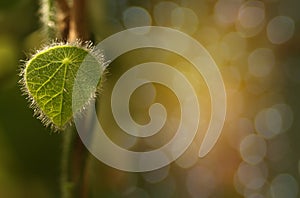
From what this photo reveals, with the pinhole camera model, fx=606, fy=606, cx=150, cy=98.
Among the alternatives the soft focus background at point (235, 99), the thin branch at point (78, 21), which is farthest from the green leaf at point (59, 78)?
the soft focus background at point (235, 99)

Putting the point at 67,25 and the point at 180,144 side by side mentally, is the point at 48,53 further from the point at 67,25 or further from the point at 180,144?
the point at 180,144

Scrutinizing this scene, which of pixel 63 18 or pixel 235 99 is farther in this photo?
pixel 235 99

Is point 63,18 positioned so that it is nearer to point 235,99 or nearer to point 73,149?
point 73,149

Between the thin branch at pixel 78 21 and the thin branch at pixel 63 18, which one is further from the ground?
the thin branch at pixel 63 18

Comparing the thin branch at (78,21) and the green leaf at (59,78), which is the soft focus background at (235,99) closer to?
the thin branch at (78,21)

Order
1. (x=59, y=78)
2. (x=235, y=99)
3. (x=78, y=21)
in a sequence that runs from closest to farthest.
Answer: (x=59, y=78) < (x=78, y=21) < (x=235, y=99)

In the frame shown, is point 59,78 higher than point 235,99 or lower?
lower

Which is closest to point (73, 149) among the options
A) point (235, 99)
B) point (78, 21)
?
point (78, 21)
